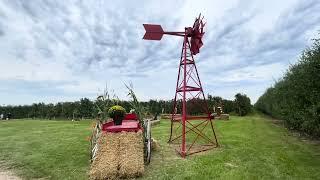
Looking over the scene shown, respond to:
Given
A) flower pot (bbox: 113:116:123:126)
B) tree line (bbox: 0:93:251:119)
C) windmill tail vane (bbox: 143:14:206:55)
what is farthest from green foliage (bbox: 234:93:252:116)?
flower pot (bbox: 113:116:123:126)

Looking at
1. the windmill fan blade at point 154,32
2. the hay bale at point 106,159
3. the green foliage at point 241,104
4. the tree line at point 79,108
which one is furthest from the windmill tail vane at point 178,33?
the green foliage at point 241,104

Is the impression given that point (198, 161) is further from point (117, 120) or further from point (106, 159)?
point (106, 159)

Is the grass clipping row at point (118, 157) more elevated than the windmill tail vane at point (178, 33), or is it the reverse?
the windmill tail vane at point (178, 33)

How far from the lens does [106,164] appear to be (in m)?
12.2

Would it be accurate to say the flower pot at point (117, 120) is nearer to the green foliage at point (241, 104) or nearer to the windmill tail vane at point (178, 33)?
the windmill tail vane at point (178, 33)

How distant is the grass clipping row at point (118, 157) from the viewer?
1195 cm

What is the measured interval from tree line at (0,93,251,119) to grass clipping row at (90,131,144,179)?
33507 millimetres

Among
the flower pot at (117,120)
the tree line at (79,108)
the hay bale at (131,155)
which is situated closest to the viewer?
the hay bale at (131,155)

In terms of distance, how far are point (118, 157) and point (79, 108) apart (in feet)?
125

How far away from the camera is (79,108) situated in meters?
49.2

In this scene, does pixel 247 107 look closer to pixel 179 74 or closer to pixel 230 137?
pixel 230 137

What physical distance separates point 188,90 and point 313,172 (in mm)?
6444

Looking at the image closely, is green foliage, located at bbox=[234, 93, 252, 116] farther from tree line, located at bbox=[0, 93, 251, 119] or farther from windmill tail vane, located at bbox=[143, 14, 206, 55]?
windmill tail vane, located at bbox=[143, 14, 206, 55]

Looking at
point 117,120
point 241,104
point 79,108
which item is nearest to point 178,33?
point 117,120
